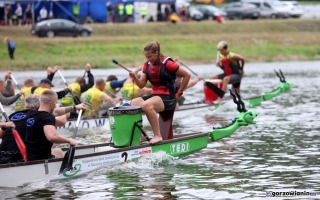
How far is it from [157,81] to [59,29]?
44.7 meters

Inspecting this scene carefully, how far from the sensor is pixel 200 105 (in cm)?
2678

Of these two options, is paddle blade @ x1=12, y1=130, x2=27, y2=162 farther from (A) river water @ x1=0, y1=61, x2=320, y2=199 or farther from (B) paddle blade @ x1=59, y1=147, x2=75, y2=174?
(B) paddle blade @ x1=59, y1=147, x2=75, y2=174

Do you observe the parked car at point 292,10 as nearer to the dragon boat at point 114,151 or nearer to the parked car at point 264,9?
the parked car at point 264,9

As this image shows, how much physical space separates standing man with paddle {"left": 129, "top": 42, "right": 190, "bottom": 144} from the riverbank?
109 feet

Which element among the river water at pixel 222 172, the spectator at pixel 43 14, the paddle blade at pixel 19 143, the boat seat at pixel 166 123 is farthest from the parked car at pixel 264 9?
the paddle blade at pixel 19 143

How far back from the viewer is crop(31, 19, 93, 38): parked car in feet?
194

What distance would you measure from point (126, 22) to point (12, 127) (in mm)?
54793

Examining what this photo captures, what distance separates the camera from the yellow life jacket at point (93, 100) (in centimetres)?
2269

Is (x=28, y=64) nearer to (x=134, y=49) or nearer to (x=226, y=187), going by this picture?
(x=134, y=49)

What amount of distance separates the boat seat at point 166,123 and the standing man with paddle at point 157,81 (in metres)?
0.26

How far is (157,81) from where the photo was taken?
54.4 ft

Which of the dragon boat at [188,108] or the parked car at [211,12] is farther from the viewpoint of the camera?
the parked car at [211,12]

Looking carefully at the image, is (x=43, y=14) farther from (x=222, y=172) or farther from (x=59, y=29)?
(x=222, y=172)

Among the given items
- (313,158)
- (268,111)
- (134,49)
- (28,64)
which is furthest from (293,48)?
(313,158)
